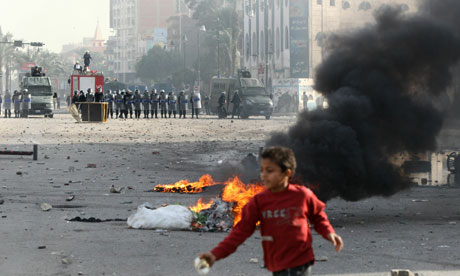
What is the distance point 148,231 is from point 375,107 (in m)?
4.15

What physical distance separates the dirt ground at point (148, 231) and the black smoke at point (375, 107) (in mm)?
636

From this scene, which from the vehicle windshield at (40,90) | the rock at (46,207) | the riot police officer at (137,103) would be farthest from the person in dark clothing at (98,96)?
the rock at (46,207)

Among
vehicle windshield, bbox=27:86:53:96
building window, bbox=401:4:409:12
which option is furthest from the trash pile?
vehicle windshield, bbox=27:86:53:96

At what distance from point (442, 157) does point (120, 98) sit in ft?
107

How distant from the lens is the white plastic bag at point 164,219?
945cm

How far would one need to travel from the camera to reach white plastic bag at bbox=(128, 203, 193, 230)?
9.45m

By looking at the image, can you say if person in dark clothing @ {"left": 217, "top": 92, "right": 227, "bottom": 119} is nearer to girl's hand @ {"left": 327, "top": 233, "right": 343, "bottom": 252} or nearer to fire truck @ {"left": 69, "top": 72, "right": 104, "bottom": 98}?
fire truck @ {"left": 69, "top": 72, "right": 104, "bottom": 98}

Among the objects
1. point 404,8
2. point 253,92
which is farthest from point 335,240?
point 253,92

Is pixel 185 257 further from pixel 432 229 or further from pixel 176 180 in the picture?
pixel 176 180

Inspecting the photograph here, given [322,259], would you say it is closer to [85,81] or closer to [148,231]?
[148,231]

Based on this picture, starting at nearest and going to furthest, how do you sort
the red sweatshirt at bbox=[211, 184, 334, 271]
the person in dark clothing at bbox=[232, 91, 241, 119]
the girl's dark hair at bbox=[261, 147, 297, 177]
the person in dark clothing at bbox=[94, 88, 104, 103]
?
the girl's dark hair at bbox=[261, 147, 297, 177], the red sweatshirt at bbox=[211, 184, 334, 271], the person in dark clothing at bbox=[94, 88, 104, 103], the person in dark clothing at bbox=[232, 91, 241, 119]

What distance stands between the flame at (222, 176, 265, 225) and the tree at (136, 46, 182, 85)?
114028mm

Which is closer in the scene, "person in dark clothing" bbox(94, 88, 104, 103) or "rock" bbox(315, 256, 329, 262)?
"rock" bbox(315, 256, 329, 262)

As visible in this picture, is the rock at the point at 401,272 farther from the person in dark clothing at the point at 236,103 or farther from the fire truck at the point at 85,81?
the fire truck at the point at 85,81
